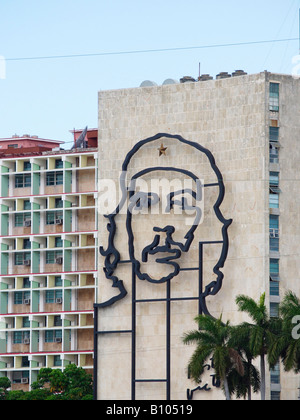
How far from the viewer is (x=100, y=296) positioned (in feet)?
232

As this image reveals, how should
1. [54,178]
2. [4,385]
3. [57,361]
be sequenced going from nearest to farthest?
[4,385], [57,361], [54,178]

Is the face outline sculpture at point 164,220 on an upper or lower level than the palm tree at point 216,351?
upper

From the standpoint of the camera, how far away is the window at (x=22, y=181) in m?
85.7

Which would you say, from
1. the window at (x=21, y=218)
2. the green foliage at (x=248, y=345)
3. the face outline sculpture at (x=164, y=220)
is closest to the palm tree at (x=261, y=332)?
the green foliage at (x=248, y=345)

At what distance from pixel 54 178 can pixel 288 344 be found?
32584mm

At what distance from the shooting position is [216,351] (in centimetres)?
5728

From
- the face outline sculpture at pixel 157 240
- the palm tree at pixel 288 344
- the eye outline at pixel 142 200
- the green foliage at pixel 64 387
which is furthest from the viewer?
the green foliage at pixel 64 387

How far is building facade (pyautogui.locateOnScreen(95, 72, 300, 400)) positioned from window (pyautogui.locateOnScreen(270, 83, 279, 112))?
2.2 inches

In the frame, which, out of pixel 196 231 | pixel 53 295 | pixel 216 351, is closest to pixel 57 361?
pixel 53 295

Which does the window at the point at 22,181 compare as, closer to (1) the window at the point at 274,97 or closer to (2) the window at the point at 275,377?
(1) the window at the point at 274,97

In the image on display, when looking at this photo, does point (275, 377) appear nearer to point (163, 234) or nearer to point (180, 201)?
point (163, 234)

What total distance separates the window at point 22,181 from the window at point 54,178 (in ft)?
4.62
